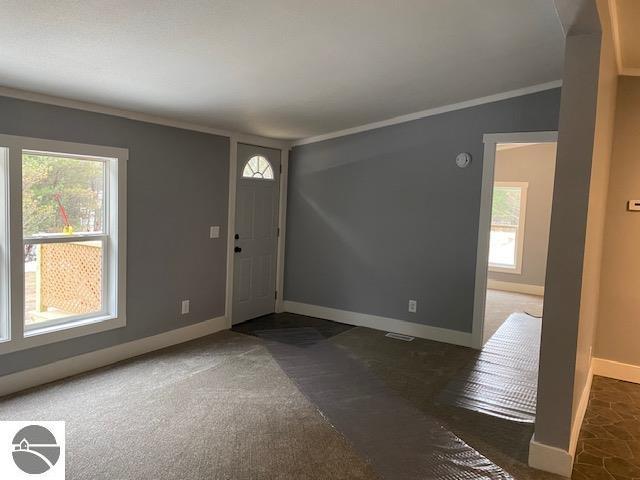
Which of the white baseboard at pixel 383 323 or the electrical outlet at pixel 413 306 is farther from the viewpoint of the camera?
the electrical outlet at pixel 413 306

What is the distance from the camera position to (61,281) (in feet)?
12.1

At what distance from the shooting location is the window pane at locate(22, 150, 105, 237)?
133 inches

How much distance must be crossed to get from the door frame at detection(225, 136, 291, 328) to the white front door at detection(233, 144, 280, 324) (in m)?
0.06

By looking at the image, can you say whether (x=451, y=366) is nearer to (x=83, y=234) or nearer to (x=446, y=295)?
(x=446, y=295)

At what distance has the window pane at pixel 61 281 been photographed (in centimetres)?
347

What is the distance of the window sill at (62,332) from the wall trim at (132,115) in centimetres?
171

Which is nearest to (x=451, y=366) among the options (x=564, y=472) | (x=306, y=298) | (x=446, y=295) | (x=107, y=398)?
(x=446, y=295)

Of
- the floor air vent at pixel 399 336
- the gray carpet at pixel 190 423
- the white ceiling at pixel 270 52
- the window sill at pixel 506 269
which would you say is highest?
the white ceiling at pixel 270 52

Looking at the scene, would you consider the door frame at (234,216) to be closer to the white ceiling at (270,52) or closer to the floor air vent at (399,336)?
the white ceiling at (270,52)

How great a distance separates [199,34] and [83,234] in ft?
6.90

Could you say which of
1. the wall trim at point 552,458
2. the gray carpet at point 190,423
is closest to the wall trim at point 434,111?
the gray carpet at point 190,423

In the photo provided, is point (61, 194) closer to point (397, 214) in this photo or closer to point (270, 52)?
point (270, 52)

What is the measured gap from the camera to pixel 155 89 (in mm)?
3338

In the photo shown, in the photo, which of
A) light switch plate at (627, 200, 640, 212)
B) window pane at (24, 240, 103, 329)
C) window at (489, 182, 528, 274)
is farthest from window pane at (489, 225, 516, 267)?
window pane at (24, 240, 103, 329)
